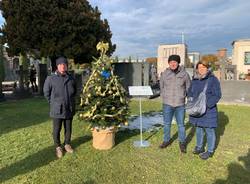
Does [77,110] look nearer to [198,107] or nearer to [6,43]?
[198,107]

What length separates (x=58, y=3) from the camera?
1590cm

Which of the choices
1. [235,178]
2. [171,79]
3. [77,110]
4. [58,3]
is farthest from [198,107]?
[58,3]

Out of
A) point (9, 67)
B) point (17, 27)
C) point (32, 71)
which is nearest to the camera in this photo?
point (17, 27)

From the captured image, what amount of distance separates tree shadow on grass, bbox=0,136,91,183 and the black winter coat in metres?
0.77

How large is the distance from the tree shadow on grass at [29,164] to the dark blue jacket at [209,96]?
271 cm

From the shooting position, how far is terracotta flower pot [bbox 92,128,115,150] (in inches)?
226

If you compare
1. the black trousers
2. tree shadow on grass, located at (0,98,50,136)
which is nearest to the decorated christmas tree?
the black trousers

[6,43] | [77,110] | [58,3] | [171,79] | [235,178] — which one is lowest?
[235,178]

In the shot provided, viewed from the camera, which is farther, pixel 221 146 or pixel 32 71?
pixel 32 71

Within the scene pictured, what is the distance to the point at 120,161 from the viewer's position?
202 inches

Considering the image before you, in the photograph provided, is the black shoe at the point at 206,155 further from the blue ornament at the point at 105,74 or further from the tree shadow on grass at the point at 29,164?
the tree shadow on grass at the point at 29,164

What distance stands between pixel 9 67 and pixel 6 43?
20181mm

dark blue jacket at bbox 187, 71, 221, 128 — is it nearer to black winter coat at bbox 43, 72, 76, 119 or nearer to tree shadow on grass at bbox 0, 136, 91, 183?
black winter coat at bbox 43, 72, 76, 119

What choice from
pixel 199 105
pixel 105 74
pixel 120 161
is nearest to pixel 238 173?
pixel 199 105
